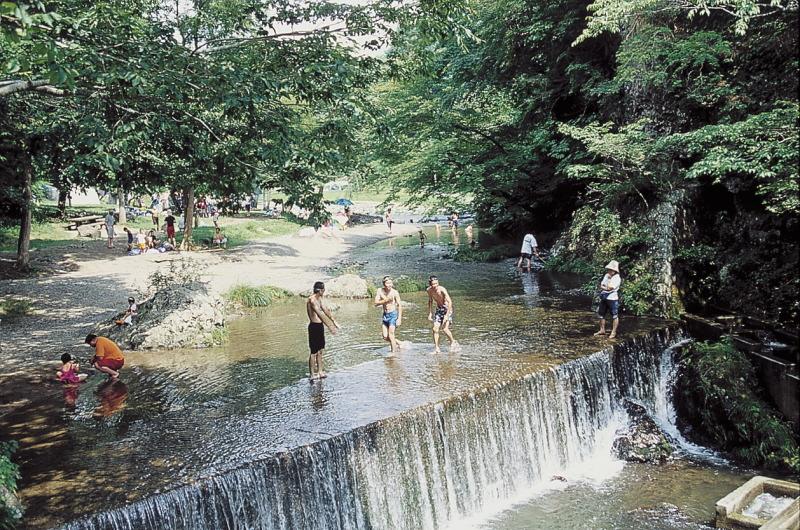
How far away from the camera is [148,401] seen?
37.7ft

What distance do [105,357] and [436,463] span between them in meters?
6.94

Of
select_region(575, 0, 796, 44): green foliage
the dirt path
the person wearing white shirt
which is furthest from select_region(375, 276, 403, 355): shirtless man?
the person wearing white shirt

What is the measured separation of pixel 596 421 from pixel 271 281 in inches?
558

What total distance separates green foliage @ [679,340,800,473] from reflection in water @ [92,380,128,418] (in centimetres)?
1095

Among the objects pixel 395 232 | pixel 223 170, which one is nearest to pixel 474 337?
pixel 223 170

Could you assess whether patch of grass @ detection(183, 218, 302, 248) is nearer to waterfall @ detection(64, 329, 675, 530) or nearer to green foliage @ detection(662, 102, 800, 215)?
waterfall @ detection(64, 329, 675, 530)

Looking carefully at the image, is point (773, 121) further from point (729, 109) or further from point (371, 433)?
point (371, 433)

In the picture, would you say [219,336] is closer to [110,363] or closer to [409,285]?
[110,363]

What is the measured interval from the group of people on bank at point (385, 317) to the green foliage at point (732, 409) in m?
4.85

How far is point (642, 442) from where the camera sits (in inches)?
472

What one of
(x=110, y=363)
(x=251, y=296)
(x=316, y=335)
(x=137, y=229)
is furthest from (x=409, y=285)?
(x=137, y=229)

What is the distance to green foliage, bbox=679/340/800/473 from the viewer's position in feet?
37.1

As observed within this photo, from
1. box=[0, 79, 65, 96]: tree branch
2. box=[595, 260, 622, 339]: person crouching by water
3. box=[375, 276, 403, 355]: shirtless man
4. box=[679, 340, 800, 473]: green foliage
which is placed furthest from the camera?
box=[595, 260, 622, 339]: person crouching by water

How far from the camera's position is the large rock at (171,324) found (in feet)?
50.8
